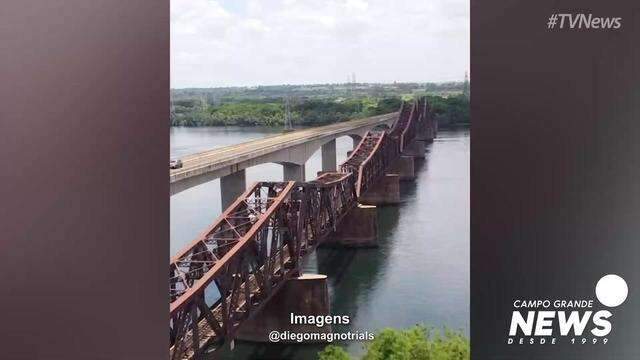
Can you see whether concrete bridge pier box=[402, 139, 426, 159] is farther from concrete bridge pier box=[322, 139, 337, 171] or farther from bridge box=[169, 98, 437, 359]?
concrete bridge pier box=[322, 139, 337, 171]

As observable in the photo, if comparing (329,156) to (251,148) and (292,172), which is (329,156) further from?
(251,148)

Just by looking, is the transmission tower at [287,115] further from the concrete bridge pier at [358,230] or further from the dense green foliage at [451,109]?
the dense green foliage at [451,109]

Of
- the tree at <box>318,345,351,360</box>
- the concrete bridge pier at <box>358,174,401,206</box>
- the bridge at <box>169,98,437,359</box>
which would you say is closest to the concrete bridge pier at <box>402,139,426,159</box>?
the bridge at <box>169,98,437,359</box>

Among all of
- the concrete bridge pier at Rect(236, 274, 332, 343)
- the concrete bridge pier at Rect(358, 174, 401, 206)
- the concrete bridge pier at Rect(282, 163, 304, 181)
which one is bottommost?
the concrete bridge pier at Rect(236, 274, 332, 343)

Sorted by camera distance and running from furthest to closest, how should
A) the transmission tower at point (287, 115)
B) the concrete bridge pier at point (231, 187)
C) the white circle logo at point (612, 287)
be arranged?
the transmission tower at point (287, 115), the concrete bridge pier at point (231, 187), the white circle logo at point (612, 287)

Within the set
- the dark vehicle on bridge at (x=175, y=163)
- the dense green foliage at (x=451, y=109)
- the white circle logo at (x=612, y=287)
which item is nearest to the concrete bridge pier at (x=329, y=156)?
the dense green foliage at (x=451, y=109)

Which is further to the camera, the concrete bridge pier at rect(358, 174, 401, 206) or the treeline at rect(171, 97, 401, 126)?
the concrete bridge pier at rect(358, 174, 401, 206)

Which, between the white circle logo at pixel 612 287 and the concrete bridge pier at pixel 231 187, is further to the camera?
the concrete bridge pier at pixel 231 187
